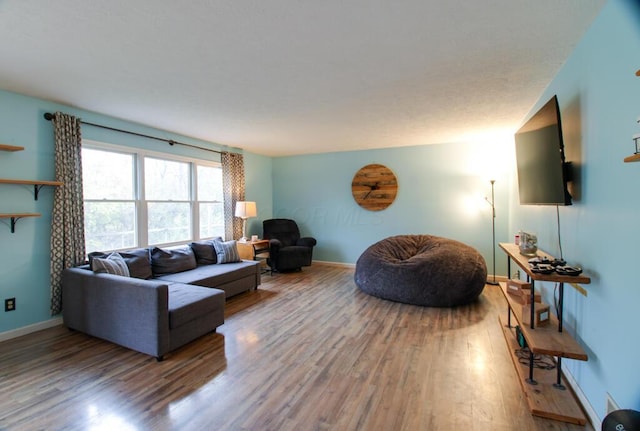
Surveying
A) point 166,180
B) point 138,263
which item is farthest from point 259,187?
point 138,263

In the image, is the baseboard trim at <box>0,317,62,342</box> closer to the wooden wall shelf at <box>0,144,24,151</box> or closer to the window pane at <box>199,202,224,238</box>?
the wooden wall shelf at <box>0,144,24,151</box>

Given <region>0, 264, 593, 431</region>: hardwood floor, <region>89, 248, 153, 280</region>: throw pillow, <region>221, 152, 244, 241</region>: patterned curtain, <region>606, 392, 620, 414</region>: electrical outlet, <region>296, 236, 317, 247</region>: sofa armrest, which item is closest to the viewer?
<region>606, 392, 620, 414</region>: electrical outlet

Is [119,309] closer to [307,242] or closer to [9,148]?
[9,148]

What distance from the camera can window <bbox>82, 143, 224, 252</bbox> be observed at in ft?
11.7

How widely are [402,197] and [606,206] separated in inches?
158

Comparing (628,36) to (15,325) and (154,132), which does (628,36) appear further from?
(15,325)

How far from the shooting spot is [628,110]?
53.8 inches

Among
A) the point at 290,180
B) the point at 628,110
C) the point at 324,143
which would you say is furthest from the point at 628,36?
the point at 290,180

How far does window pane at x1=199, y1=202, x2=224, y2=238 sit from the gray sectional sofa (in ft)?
4.44

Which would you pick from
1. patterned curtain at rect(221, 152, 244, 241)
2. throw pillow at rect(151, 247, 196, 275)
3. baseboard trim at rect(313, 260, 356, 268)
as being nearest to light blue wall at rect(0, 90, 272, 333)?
throw pillow at rect(151, 247, 196, 275)

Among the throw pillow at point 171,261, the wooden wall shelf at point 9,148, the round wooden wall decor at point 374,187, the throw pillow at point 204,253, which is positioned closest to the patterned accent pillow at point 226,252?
the throw pillow at point 204,253

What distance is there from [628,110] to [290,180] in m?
5.67

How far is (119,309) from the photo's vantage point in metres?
2.61

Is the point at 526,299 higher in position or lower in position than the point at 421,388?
higher
